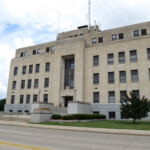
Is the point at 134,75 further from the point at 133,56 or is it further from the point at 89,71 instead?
the point at 89,71

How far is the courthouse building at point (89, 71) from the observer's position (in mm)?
33750

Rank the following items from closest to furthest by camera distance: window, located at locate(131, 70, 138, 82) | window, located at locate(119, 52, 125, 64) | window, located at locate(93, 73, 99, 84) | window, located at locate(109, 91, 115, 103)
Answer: window, located at locate(131, 70, 138, 82)
window, located at locate(109, 91, 115, 103)
window, located at locate(119, 52, 125, 64)
window, located at locate(93, 73, 99, 84)

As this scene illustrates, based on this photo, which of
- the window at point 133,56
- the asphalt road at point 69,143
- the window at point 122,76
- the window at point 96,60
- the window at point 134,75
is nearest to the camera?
the asphalt road at point 69,143

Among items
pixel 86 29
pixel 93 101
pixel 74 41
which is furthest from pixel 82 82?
pixel 86 29

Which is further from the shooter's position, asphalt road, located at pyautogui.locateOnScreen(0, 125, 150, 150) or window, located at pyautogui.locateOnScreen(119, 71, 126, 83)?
window, located at pyautogui.locateOnScreen(119, 71, 126, 83)

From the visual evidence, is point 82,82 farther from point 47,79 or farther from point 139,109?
point 139,109

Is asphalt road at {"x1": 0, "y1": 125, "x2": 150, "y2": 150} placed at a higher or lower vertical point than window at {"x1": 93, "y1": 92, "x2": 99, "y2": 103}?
lower

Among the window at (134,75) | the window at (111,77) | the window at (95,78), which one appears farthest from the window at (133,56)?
the window at (95,78)

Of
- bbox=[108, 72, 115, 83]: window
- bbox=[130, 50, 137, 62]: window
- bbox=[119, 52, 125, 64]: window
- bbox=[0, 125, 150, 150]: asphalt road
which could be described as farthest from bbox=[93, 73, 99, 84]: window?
bbox=[0, 125, 150, 150]: asphalt road

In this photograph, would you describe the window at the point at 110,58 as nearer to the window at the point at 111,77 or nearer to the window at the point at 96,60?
the window at the point at 111,77

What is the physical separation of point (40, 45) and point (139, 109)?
112 ft

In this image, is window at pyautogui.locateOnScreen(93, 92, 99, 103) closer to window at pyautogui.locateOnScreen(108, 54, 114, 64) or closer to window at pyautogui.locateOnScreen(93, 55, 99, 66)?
window at pyautogui.locateOnScreen(93, 55, 99, 66)

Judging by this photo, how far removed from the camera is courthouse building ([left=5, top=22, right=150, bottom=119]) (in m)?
33.8

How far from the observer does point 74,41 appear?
131ft
